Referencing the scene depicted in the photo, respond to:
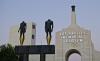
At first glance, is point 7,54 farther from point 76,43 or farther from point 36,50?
point 76,43

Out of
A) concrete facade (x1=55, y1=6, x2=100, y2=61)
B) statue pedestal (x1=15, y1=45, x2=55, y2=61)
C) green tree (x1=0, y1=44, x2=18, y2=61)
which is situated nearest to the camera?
statue pedestal (x1=15, y1=45, x2=55, y2=61)

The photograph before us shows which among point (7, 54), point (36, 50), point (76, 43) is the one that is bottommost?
point (7, 54)

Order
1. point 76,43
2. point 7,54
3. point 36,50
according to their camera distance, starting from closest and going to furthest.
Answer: point 36,50
point 7,54
point 76,43

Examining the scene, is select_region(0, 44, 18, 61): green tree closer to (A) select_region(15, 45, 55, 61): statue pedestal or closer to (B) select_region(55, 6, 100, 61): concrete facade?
(A) select_region(15, 45, 55, 61): statue pedestal

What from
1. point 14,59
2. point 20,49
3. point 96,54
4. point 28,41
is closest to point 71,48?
point 96,54

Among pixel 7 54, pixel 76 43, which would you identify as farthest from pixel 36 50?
pixel 76 43

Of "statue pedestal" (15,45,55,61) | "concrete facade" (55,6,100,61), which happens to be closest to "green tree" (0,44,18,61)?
"statue pedestal" (15,45,55,61)

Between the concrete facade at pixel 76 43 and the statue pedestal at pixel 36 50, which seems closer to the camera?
the statue pedestal at pixel 36 50

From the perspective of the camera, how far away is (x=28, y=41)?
84.2 meters

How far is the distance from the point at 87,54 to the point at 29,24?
75.7 ft

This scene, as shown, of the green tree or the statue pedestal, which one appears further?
the green tree

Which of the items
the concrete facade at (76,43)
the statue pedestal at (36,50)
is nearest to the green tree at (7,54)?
the statue pedestal at (36,50)

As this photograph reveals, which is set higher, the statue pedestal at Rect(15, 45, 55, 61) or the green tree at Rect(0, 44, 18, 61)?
the statue pedestal at Rect(15, 45, 55, 61)

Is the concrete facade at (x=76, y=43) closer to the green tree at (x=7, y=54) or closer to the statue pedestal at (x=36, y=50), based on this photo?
the green tree at (x=7, y=54)
